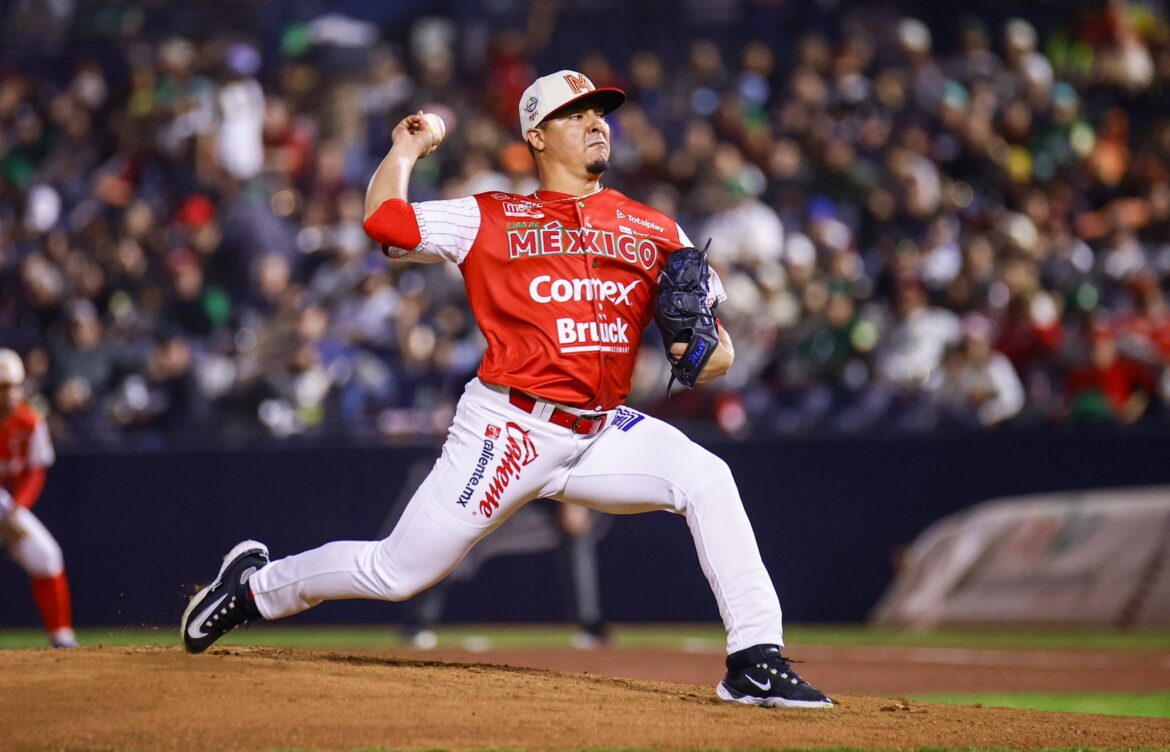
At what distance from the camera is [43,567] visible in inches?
430

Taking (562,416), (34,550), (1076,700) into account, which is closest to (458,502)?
(562,416)

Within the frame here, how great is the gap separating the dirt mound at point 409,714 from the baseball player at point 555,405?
0.32 metres

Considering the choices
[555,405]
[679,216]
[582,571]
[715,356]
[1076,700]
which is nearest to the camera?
[555,405]

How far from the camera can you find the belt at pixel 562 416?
6.00 m

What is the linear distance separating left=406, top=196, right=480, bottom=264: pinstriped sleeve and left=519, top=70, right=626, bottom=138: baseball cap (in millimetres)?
421

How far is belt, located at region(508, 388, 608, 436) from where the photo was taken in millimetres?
6000

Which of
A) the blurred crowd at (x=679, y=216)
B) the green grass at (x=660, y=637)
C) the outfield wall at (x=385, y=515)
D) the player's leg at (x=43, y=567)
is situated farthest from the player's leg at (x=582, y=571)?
the player's leg at (x=43, y=567)

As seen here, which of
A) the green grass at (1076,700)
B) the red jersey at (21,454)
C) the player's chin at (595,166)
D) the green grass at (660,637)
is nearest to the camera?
the player's chin at (595,166)

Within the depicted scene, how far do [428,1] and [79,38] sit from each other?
14.1ft

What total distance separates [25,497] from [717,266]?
20.7ft

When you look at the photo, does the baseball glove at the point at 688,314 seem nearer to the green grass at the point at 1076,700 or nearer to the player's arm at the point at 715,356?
the player's arm at the point at 715,356

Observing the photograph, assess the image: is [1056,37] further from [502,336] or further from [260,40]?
[502,336]

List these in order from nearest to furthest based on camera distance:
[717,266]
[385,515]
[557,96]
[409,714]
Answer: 1. [409,714]
2. [557,96]
3. [385,515]
4. [717,266]

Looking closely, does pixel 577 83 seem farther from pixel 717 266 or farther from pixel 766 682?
pixel 717 266
